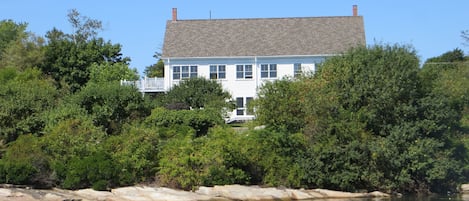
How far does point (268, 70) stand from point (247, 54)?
195 cm

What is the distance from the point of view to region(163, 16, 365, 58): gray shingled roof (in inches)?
2148

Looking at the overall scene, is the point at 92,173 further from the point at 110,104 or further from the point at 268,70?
the point at 268,70

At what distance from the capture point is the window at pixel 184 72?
54.6 metres

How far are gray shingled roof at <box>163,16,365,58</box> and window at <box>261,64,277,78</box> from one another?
0.91 m

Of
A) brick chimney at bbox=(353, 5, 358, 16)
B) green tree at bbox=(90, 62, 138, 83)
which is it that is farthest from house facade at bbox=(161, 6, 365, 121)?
green tree at bbox=(90, 62, 138, 83)

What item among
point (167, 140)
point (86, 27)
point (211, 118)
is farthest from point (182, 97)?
point (86, 27)

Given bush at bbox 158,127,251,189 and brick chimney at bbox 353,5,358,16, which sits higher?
brick chimney at bbox 353,5,358,16

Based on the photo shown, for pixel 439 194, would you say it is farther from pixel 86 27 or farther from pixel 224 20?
pixel 86 27

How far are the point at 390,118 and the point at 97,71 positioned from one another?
83.7ft

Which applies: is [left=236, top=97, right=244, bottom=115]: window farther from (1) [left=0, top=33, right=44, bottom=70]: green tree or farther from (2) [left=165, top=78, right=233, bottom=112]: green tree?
(1) [left=0, top=33, right=44, bottom=70]: green tree

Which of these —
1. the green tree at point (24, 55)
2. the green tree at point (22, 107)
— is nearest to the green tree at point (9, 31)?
the green tree at point (24, 55)

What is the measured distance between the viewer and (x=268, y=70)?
54531 millimetres

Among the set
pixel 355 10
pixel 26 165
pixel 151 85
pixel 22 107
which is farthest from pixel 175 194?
pixel 355 10

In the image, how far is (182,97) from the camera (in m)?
45.6
